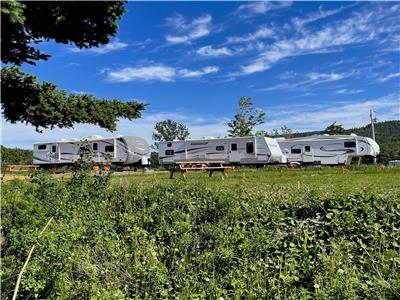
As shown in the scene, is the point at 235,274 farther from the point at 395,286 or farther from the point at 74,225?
the point at 74,225

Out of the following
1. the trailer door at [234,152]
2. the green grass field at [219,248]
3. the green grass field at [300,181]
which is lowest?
the green grass field at [219,248]

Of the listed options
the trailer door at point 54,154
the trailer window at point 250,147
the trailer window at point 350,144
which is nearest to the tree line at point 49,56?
the trailer window at point 250,147

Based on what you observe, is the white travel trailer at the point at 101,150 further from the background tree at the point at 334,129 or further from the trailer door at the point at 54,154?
the background tree at the point at 334,129

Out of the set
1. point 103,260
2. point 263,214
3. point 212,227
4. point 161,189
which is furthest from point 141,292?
point 161,189

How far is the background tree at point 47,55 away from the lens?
3.50 metres

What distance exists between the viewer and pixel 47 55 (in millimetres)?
4480

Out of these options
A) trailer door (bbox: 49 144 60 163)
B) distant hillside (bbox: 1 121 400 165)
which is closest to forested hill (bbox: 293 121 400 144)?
distant hillside (bbox: 1 121 400 165)

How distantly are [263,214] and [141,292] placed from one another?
5.61ft

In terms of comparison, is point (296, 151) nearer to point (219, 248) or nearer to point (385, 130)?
point (219, 248)

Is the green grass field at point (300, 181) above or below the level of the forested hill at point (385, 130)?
below

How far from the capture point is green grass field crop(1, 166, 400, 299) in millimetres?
3729

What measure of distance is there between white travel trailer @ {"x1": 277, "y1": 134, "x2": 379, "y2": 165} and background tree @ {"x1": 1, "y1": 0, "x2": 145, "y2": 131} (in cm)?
2333

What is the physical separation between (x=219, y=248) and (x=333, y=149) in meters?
25.1

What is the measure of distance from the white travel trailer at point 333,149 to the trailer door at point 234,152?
4.88 meters
